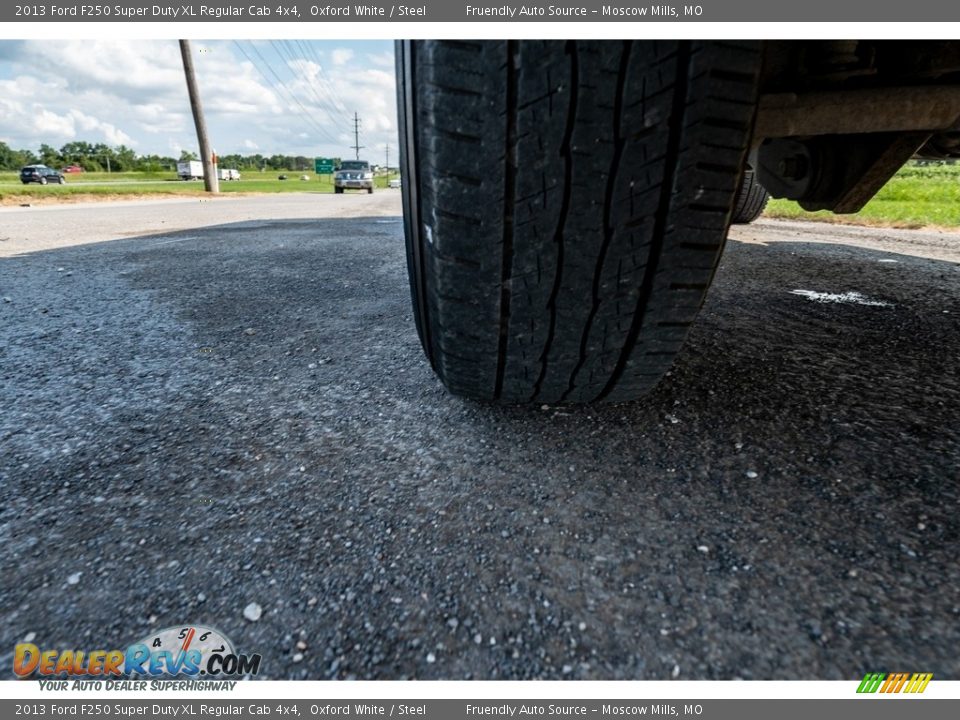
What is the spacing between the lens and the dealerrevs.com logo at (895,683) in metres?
0.66

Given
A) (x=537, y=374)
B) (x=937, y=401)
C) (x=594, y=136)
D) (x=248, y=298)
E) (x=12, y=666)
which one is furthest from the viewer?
(x=248, y=298)

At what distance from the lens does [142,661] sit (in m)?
0.71

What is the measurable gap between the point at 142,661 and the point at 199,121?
64.5ft

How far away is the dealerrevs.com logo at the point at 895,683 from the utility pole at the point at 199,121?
63.7 ft

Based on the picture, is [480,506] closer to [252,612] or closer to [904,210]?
[252,612]

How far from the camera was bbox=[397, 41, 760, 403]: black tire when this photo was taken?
2.59 ft

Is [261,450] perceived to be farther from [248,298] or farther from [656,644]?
[248,298]

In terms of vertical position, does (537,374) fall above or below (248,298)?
above

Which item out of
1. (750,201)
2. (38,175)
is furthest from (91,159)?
(750,201)
